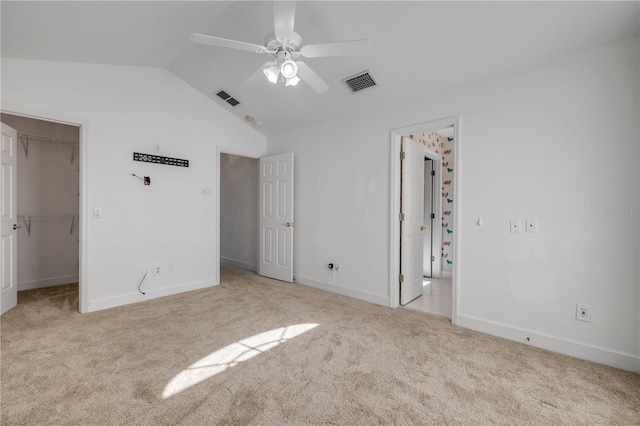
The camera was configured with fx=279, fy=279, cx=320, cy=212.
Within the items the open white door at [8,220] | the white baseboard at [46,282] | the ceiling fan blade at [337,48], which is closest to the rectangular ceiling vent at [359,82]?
the ceiling fan blade at [337,48]

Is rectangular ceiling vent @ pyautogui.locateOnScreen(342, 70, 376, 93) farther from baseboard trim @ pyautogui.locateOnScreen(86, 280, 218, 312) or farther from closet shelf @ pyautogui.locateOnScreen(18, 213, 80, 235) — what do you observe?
closet shelf @ pyautogui.locateOnScreen(18, 213, 80, 235)

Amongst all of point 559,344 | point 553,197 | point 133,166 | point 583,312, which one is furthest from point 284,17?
point 559,344

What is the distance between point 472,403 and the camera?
5.52ft

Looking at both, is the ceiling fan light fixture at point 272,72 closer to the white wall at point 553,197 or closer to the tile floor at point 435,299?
the white wall at point 553,197

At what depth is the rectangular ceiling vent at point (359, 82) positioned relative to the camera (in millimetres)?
2965

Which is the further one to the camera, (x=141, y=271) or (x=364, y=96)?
(x=141, y=271)

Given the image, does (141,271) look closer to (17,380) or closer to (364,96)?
(17,380)

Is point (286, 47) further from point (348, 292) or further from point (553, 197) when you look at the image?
point (348, 292)

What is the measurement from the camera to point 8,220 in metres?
3.10

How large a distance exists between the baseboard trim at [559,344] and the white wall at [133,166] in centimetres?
350

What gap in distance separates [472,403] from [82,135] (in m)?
4.30

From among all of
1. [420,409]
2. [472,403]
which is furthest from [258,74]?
[472,403]

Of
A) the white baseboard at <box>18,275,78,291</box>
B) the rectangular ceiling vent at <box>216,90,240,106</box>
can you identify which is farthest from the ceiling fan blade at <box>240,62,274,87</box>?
the white baseboard at <box>18,275,78,291</box>

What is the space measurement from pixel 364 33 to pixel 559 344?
3.13 metres
